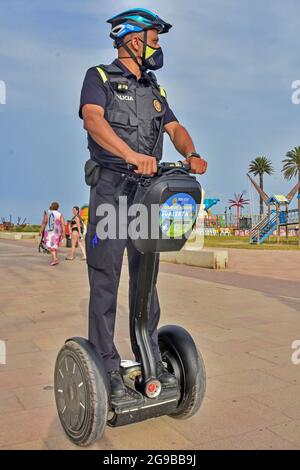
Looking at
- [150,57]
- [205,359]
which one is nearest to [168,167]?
[150,57]

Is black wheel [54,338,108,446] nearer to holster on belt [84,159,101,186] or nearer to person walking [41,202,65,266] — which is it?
holster on belt [84,159,101,186]

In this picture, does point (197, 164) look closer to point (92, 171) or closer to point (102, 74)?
point (92, 171)

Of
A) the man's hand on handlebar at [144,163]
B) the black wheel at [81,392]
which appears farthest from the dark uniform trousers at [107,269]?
the man's hand on handlebar at [144,163]

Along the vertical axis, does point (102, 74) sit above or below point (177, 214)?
above

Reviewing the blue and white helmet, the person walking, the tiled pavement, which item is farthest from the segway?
the person walking

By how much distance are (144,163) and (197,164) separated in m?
0.41

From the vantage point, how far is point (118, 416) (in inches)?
91.8

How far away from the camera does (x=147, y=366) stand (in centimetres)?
Result: 246

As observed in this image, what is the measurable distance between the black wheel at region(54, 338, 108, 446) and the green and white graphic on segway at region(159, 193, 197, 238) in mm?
793

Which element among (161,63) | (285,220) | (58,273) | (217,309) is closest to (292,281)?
(217,309)

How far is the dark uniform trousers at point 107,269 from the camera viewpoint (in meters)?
2.45

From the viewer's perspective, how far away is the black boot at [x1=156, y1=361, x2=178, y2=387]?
251cm
